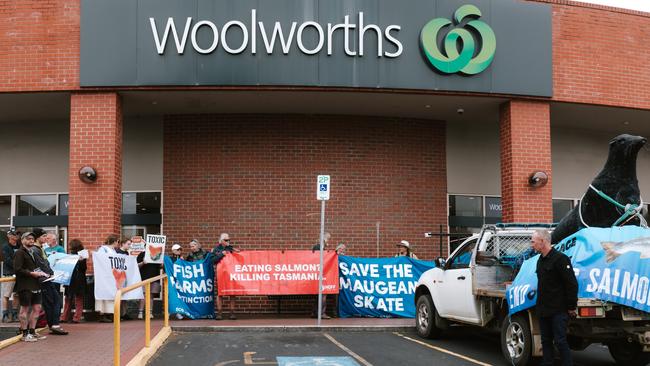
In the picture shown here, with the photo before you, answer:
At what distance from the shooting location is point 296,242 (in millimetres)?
15664

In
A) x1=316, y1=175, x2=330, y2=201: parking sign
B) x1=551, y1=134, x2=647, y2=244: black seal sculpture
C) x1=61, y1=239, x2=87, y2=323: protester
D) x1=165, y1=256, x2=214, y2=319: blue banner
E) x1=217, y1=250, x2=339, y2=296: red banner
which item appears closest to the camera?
x1=551, y1=134, x2=647, y2=244: black seal sculpture

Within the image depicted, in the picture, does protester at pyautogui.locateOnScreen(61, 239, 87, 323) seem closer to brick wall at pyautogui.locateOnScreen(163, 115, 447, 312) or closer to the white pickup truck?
brick wall at pyautogui.locateOnScreen(163, 115, 447, 312)

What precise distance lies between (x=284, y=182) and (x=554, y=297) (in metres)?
9.23

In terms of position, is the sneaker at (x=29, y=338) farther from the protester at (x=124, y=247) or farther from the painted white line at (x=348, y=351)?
the painted white line at (x=348, y=351)

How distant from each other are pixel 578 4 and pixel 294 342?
392 inches

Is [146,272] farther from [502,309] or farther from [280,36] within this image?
[502,309]

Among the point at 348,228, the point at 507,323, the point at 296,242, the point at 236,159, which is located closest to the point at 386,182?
the point at 348,228

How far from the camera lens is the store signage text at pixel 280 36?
1309cm

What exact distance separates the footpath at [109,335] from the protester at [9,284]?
0.71 metres

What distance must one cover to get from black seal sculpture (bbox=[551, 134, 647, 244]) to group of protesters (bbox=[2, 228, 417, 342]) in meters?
6.15

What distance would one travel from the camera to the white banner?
41.2 feet

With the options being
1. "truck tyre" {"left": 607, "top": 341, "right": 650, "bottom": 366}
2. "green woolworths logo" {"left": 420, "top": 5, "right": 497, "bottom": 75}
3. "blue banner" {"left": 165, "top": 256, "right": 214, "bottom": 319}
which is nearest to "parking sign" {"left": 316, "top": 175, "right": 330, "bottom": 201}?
"blue banner" {"left": 165, "top": 256, "right": 214, "bottom": 319}

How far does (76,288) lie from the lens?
41.8ft

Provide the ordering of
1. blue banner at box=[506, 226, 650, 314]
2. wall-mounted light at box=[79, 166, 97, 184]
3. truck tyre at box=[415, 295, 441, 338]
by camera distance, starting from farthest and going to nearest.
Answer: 1. wall-mounted light at box=[79, 166, 97, 184]
2. truck tyre at box=[415, 295, 441, 338]
3. blue banner at box=[506, 226, 650, 314]
